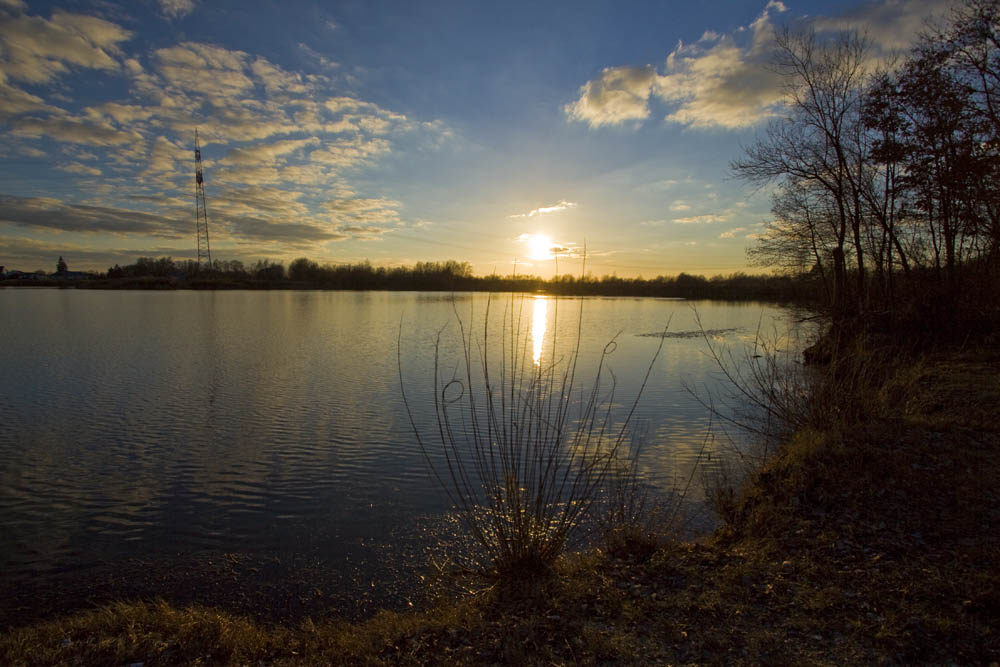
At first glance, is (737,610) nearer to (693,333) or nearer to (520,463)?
(520,463)

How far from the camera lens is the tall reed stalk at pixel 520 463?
5.10m

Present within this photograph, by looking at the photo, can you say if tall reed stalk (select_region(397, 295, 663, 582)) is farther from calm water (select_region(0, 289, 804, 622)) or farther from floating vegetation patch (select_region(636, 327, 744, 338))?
floating vegetation patch (select_region(636, 327, 744, 338))

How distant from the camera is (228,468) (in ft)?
29.8

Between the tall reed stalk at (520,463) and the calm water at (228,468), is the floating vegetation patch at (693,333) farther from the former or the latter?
the tall reed stalk at (520,463)

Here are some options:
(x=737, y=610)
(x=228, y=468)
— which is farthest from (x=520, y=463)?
(x=228, y=468)

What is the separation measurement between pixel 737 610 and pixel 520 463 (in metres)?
3.77

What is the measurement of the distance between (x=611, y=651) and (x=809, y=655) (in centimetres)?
130

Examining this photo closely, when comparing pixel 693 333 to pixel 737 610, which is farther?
pixel 693 333

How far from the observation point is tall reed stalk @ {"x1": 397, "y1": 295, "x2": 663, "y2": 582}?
510 cm

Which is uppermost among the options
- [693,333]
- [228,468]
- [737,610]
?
[737,610]

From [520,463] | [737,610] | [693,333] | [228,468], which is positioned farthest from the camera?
[693,333]

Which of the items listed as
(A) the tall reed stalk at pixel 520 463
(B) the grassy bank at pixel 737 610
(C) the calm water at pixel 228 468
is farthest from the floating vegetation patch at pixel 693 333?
(B) the grassy bank at pixel 737 610

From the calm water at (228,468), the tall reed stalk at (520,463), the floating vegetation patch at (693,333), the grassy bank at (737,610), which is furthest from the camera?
the floating vegetation patch at (693,333)

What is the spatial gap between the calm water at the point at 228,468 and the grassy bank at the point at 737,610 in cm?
100
